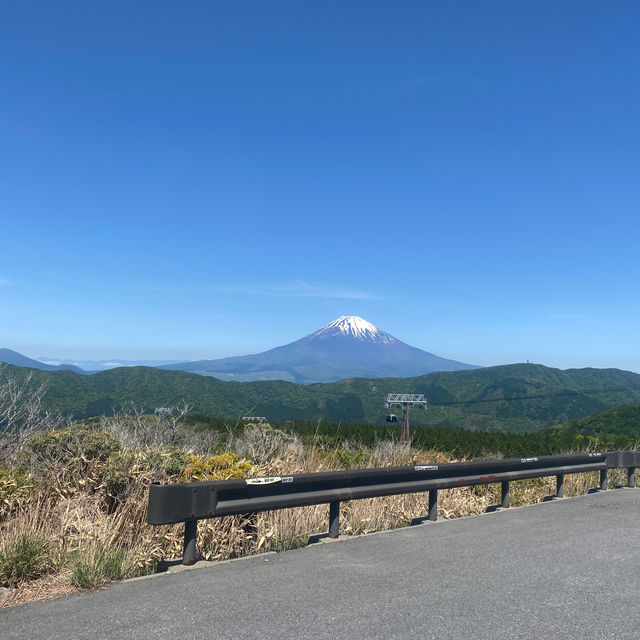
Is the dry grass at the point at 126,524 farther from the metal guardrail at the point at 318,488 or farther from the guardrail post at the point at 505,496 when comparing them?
the guardrail post at the point at 505,496

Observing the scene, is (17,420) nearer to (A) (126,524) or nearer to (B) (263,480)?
(A) (126,524)

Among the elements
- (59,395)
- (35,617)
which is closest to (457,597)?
(35,617)

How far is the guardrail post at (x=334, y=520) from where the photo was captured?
25.0 feet

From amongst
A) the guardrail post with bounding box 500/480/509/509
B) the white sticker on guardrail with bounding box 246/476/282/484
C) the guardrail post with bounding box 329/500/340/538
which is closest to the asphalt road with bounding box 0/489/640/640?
the guardrail post with bounding box 329/500/340/538

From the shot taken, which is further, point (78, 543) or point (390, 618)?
point (78, 543)

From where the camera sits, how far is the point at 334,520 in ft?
25.2

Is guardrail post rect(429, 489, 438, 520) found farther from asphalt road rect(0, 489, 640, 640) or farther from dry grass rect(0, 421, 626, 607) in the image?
asphalt road rect(0, 489, 640, 640)

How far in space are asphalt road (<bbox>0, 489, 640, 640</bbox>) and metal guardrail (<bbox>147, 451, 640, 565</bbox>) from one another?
20.2 inches

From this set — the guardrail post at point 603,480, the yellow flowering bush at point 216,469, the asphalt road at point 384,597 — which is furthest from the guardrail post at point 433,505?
the guardrail post at point 603,480

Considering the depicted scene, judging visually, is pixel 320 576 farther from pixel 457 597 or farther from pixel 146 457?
pixel 146 457

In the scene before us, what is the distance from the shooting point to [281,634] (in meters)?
4.40

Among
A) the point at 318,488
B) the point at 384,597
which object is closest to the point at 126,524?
the point at 318,488

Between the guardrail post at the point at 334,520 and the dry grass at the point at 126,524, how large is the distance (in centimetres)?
31

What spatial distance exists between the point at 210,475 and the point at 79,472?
159cm
